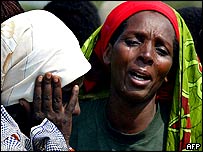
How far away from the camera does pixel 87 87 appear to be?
12.5 ft

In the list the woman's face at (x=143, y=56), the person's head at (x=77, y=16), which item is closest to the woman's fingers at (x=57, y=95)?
the woman's face at (x=143, y=56)

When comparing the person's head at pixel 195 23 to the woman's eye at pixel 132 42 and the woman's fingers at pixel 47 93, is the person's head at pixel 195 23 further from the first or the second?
the woman's fingers at pixel 47 93

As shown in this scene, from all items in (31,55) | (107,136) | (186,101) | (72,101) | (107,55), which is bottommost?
(107,136)

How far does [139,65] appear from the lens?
11.0ft

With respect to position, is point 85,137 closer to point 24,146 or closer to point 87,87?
point 87,87

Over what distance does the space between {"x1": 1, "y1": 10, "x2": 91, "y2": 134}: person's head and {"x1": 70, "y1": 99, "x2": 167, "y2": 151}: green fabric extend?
921 millimetres

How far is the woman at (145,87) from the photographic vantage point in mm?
3408

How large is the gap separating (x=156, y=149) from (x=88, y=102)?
52cm

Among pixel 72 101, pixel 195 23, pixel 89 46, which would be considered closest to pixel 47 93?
pixel 72 101

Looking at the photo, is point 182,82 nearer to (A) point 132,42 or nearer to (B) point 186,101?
(B) point 186,101

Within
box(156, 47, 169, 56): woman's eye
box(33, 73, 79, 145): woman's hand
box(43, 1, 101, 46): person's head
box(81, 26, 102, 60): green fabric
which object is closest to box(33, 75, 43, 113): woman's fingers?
box(33, 73, 79, 145): woman's hand

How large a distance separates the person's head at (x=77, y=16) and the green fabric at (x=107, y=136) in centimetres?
75

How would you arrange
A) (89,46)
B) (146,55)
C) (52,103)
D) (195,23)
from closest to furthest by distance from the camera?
(52,103) → (146,55) → (89,46) → (195,23)

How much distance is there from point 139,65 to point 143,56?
0.17ft
